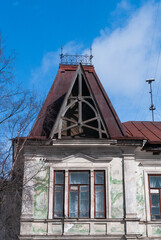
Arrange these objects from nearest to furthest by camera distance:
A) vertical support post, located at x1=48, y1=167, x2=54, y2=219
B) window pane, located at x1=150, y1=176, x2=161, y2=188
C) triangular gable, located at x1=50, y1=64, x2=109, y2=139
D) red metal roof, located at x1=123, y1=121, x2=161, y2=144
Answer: vertical support post, located at x1=48, y1=167, x2=54, y2=219 → triangular gable, located at x1=50, y1=64, x2=109, y2=139 → window pane, located at x1=150, y1=176, x2=161, y2=188 → red metal roof, located at x1=123, y1=121, x2=161, y2=144

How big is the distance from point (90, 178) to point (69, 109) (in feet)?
11.2

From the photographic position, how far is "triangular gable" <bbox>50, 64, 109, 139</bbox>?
47.2 ft

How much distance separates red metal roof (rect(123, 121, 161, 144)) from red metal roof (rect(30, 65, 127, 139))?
1048 millimetres

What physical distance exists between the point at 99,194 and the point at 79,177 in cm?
107

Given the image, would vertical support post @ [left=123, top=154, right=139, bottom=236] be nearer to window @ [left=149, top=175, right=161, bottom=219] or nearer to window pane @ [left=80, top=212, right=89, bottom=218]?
window @ [left=149, top=175, right=161, bottom=219]

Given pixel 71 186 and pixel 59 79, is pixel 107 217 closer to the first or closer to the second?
pixel 71 186

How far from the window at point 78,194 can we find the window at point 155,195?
2.85m

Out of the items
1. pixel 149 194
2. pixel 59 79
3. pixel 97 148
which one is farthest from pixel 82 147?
pixel 59 79

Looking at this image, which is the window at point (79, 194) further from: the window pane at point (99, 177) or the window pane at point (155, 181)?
the window pane at point (155, 181)

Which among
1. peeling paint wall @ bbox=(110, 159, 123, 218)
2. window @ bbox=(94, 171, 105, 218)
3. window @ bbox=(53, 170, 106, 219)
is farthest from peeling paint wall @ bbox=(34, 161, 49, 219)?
peeling paint wall @ bbox=(110, 159, 123, 218)

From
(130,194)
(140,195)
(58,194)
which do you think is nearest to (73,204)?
(58,194)

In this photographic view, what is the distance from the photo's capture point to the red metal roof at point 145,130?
15668mm

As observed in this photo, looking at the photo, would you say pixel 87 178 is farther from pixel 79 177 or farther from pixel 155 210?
pixel 155 210

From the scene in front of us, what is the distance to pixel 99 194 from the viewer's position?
13.8m
